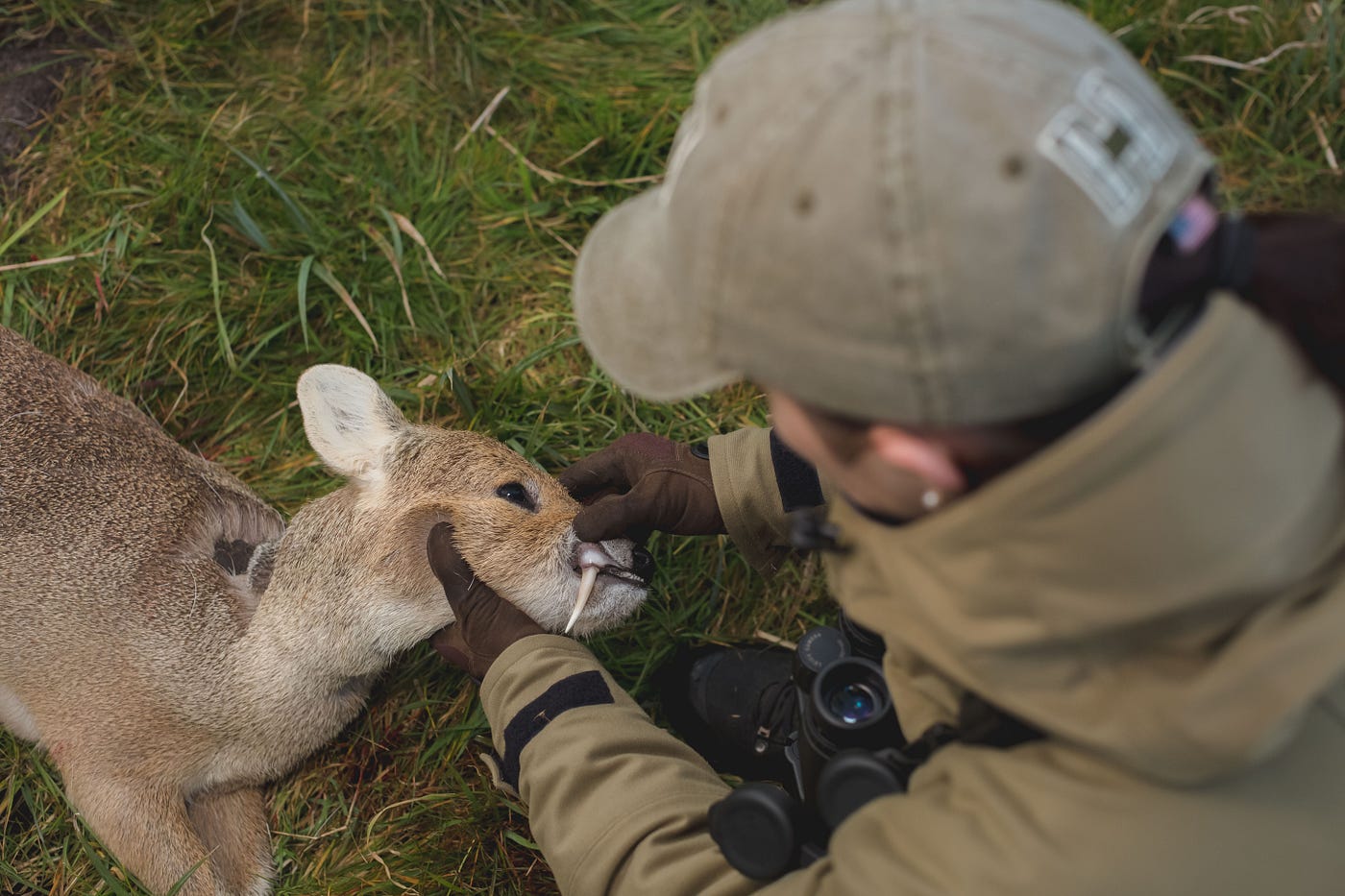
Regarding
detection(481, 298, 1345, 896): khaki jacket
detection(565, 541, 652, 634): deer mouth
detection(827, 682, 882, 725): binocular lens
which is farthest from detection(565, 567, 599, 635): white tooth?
detection(481, 298, 1345, 896): khaki jacket

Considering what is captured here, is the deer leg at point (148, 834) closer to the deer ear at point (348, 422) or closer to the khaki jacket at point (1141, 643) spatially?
the deer ear at point (348, 422)

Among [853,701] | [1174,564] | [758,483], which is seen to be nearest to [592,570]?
[758,483]

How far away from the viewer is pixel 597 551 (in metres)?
3.20

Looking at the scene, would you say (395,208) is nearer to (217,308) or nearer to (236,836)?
(217,308)

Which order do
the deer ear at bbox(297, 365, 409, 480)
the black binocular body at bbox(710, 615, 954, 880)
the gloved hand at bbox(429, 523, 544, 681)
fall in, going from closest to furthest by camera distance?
the black binocular body at bbox(710, 615, 954, 880) → the gloved hand at bbox(429, 523, 544, 681) → the deer ear at bbox(297, 365, 409, 480)

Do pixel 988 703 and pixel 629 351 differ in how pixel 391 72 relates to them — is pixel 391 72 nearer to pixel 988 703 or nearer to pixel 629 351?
pixel 629 351

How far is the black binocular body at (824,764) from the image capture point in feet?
6.77

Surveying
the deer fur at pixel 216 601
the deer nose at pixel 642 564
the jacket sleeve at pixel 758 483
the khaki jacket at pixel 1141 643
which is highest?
the khaki jacket at pixel 1141 643

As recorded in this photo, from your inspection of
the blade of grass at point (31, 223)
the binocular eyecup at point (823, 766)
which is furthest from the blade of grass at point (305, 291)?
the binocular eyecup at point (823, 766)

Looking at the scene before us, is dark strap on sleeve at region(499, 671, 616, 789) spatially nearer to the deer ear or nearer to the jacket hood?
the deer ear

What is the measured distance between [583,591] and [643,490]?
0.37 metres

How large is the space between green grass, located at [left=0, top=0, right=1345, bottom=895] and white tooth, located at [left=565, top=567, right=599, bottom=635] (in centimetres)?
60

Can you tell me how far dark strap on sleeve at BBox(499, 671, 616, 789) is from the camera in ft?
8.55

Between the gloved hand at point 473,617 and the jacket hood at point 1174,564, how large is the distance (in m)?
1.69
